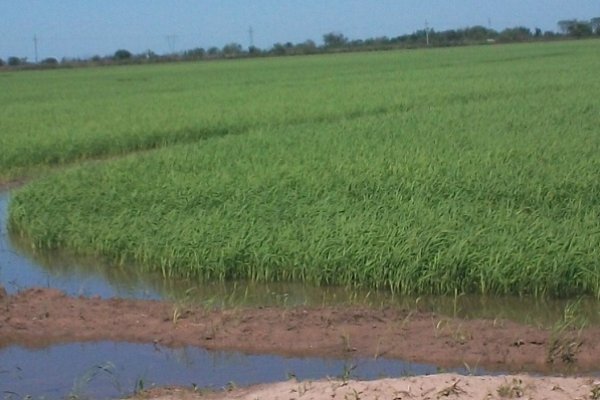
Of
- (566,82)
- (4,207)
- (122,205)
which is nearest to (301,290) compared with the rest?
(122,205)

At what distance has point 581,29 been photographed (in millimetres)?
91312

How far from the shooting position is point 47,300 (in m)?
7.38

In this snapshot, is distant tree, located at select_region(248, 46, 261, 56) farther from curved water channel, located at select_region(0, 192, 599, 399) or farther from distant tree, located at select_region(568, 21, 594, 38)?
curved water channel, located at select_region(0, 192, 599, 399)

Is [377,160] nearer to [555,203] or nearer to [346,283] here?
[555,203]

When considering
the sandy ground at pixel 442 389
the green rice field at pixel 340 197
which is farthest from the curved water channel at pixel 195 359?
the sandy ground at pixel 442 389

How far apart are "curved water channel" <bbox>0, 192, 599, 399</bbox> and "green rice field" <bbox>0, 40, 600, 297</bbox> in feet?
0.79

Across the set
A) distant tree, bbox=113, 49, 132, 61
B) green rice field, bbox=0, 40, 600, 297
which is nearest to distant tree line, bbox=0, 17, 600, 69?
distant tree, bbox=113, 49, 132, 61

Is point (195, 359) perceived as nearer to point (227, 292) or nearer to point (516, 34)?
point (227, 292)

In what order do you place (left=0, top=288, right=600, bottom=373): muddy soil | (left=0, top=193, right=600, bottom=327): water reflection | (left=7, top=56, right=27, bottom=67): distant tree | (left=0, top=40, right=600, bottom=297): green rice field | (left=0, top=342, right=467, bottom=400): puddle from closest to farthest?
(left=0, top=342, right=467, bottom=400): puddle, (left=0, top=288, right=600, bottom=373): muddy soil, (left=0, top=193, right=600, bottom=327): water reflection, (left=0, top=40, right=600, bottom=297): green rice field, (left=7, top=56, right=27, bottom=67): distant tree

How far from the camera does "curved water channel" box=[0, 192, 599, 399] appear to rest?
569cm

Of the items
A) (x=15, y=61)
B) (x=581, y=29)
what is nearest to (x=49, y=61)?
(x=15, y=61)

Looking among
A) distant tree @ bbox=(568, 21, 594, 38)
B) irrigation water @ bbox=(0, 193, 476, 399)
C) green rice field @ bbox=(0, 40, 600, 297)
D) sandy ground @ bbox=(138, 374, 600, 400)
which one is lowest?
irrigation water @ bbox=(0, 193, 476, 399)

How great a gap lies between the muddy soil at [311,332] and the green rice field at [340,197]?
1064 mm

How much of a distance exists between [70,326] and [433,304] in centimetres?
270
